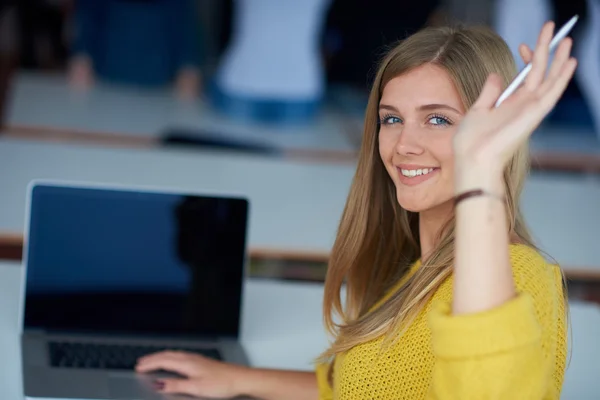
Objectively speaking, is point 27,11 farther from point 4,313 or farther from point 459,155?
point 459,155

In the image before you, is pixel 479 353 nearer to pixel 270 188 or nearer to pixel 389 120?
pixel 389 120

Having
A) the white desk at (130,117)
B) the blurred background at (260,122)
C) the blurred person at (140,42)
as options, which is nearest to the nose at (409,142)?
the blurred background at (260,122)

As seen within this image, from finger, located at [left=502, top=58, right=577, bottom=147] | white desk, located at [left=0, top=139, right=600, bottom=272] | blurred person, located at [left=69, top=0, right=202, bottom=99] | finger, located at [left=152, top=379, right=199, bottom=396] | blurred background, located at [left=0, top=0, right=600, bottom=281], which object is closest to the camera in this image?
finger, located at [left=502, top=58, right=577, bottom=147]

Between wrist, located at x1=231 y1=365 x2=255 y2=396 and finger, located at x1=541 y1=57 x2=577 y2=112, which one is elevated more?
finger, located at x1=541 y1=57 x2=577 y2=112

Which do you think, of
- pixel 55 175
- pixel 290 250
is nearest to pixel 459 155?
pixel 290 250

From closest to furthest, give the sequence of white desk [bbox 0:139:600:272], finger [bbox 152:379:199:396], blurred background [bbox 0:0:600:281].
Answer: finger [bbox 152:379:199:396]
white desk [bbox 0:139:600:272]
blurred background [bbox 0:0:600:281]

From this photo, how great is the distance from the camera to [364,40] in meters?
5.61

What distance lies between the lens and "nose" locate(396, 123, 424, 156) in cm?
149

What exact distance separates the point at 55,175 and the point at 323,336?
1.24m

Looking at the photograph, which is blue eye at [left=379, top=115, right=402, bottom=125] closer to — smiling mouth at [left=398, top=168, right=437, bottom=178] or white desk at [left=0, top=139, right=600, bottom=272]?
smiling mouth at [left=398, top=168, right=437, bottom=178]

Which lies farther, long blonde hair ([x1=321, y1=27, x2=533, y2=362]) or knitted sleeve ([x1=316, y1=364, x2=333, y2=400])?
knitted sleeve ([x1=316, y1=364, x2=333, y2=400])

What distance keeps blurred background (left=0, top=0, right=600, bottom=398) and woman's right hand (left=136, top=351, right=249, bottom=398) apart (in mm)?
787

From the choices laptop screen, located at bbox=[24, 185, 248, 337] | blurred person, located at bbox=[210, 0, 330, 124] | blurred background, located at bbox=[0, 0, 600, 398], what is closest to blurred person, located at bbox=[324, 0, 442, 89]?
blurred background, located at bbox=[0, 0, 600, 398]

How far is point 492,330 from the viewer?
1130mm
